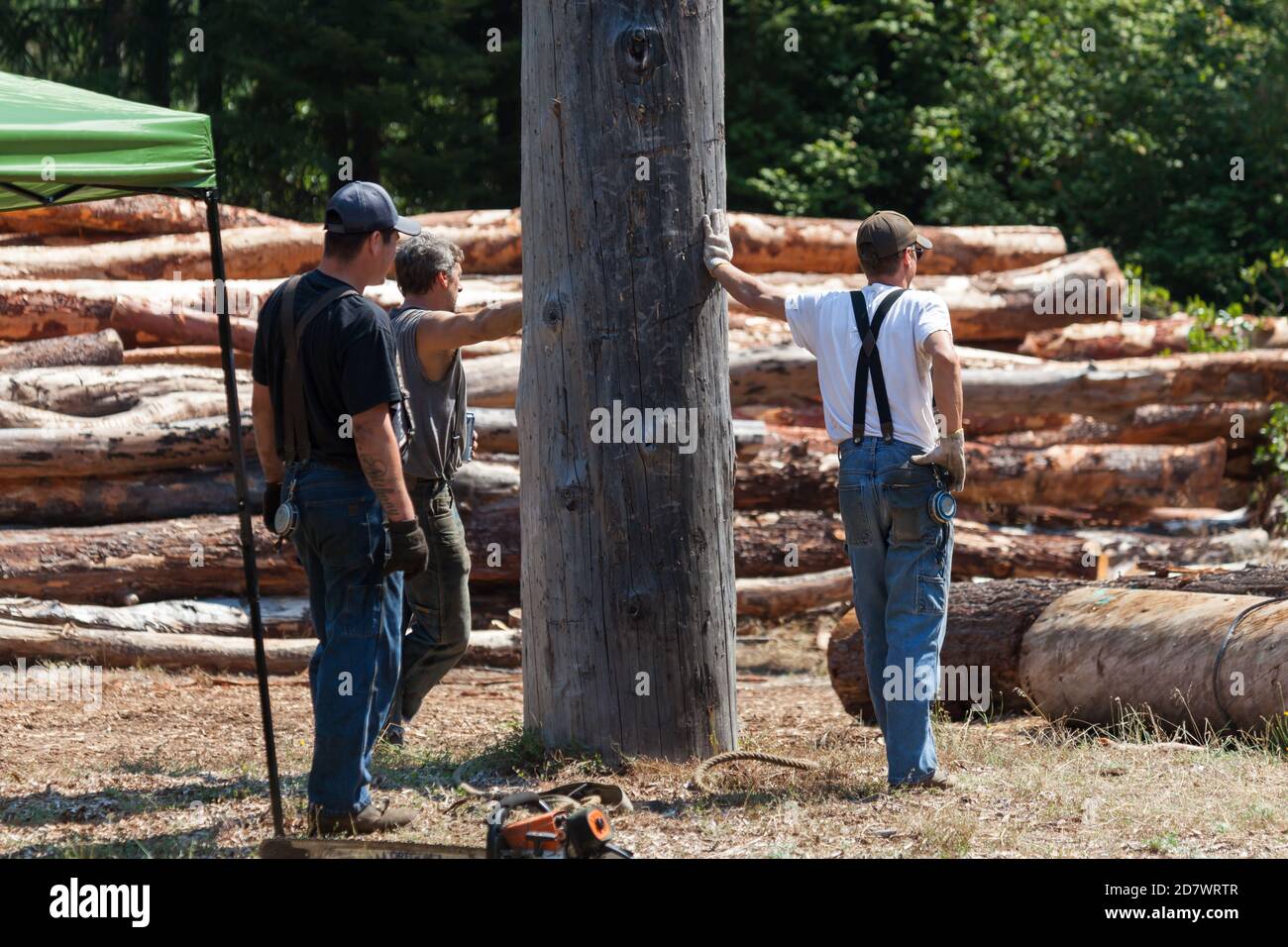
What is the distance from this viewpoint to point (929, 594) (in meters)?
5.47

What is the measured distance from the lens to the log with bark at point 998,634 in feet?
24.8

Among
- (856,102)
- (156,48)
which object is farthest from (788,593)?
(156,48)

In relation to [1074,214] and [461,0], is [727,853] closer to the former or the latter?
[461,0]

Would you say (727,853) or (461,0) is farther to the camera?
(461,0)

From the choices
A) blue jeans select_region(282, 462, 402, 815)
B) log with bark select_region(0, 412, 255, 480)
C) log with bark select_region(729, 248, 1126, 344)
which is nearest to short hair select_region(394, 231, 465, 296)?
blue jeans select_region(282, 462, 402, 815)

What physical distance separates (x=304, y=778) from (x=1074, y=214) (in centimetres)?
1589

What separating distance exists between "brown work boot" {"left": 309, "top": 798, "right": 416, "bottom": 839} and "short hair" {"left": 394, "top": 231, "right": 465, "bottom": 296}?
2301mm

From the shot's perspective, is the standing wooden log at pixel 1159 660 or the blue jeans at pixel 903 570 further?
the standing wooden log at pixel 1159 660

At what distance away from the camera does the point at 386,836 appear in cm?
505

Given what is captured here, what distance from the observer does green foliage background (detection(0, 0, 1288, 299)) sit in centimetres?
1739

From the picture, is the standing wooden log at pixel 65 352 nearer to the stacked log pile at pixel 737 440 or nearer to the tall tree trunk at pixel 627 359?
the stacked log pile at pixel 737 440

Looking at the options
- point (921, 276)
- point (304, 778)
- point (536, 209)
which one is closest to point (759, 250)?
point (921, 276)

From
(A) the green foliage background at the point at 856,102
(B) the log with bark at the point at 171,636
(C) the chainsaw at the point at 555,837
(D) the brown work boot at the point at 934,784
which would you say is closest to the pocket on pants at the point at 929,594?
(D) the brown work boot at the point at 934,784

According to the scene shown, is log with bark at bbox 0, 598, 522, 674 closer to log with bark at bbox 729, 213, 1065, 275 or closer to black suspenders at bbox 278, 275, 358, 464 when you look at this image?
black suspenders at bbox 278, 275, 358, 464
